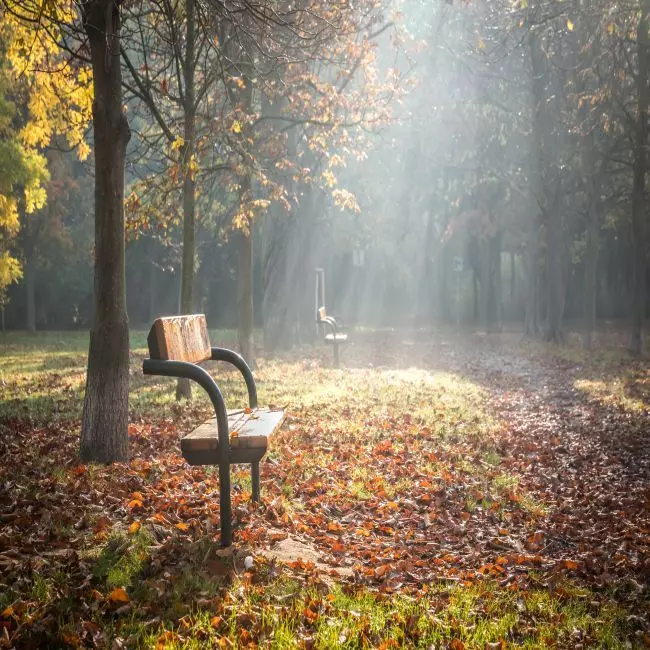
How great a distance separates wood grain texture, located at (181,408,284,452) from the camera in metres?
4.80

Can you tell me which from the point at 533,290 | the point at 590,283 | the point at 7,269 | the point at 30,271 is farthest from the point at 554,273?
the point at 30,271

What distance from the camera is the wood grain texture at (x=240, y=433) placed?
15.7 feet

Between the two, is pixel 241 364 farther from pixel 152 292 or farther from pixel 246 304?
pixel 152 292

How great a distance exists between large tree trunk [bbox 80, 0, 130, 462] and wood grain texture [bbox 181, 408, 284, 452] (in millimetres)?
1484

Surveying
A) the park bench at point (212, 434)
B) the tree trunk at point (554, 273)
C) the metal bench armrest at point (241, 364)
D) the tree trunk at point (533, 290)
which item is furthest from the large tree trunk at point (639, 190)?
the park bench at point (212, 434)

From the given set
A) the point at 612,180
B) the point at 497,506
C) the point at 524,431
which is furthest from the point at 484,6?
the point at 497,506

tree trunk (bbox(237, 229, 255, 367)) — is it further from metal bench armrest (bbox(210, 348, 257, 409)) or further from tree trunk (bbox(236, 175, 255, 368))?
metal bench armrest (bbox(210, 348, 257, 409))

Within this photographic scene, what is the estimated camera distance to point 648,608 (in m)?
4.39

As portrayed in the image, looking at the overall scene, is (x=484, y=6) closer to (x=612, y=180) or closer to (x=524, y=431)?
(x=612, y=180)

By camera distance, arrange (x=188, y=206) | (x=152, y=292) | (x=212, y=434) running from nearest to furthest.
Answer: (x=212, y=434) → (x=188, y=206) → (x=152, y=292)

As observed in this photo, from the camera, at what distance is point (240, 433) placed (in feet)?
16.4

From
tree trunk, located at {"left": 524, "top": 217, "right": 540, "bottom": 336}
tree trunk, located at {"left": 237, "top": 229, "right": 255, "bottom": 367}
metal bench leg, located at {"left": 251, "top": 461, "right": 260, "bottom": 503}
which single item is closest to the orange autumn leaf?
metal bench leg, located at {"left": 251, "top": 461, "right": 260, "bottom": 503}

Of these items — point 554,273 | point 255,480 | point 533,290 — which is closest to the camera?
point 255,480

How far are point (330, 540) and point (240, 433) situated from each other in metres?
1.05
